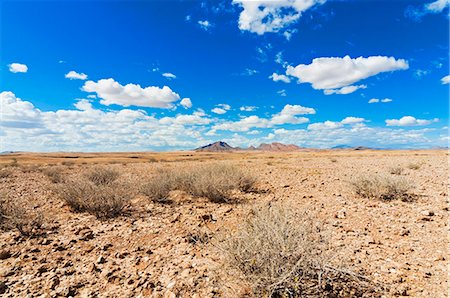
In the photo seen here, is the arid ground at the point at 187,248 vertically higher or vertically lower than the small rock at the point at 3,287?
higher

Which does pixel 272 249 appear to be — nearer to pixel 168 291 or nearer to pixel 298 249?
pixel 298 249

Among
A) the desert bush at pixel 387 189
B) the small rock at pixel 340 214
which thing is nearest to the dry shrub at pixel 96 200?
the small rock at pixel 340 214

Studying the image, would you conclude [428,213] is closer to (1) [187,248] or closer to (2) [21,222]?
(1) [187,248]

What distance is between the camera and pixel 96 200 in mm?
7320

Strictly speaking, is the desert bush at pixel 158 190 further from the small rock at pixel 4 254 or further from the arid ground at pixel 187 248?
the small rock at pixel 4 254

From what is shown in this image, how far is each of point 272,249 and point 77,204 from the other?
6495 millimetres

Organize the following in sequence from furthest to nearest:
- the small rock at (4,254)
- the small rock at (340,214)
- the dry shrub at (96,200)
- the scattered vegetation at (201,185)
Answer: the scattered vegetation at (201,185) < the dry shrub at (96,200) < the small rock at (340,214) < the small rock at (4,254)

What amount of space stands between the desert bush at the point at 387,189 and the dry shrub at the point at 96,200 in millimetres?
7080

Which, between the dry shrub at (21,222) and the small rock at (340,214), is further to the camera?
the small rock at (340,214)

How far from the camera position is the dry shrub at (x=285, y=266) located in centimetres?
312

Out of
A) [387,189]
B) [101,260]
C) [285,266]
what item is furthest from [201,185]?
[285,266]

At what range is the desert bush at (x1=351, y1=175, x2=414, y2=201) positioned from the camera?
26.8 ft

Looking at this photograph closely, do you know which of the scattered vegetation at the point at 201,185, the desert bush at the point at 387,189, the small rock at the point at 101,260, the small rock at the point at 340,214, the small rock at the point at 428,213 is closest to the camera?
the small rock at the point at 101,260

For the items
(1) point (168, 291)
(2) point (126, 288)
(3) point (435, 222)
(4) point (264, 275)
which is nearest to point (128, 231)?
(2) point (126, 288)
